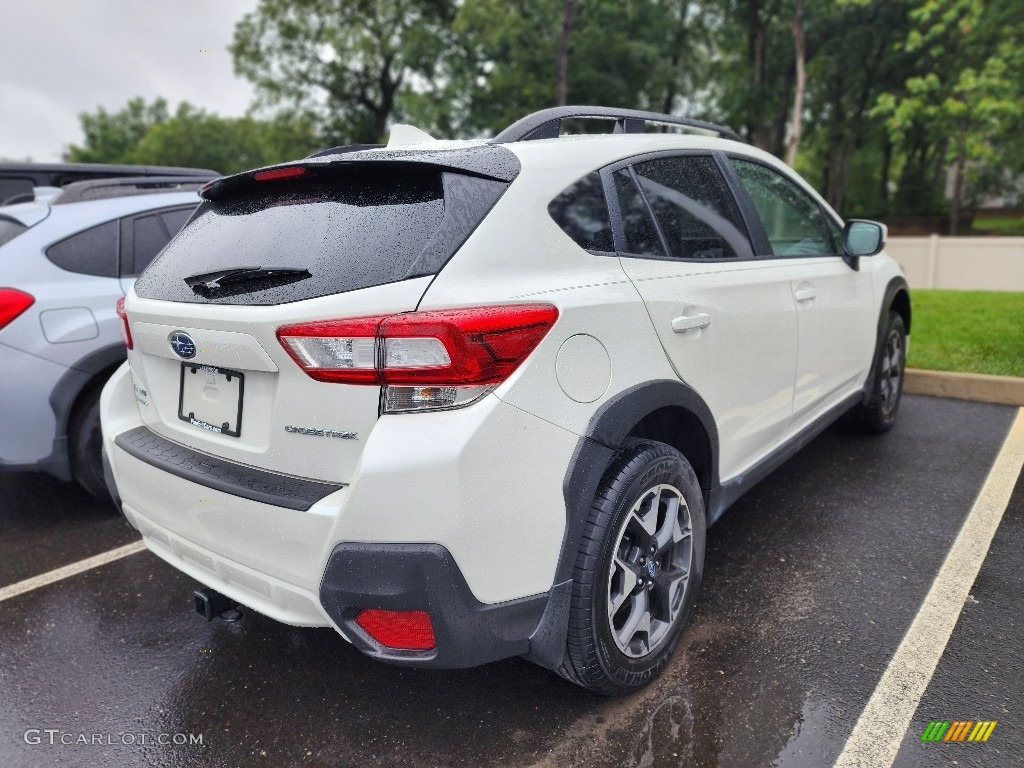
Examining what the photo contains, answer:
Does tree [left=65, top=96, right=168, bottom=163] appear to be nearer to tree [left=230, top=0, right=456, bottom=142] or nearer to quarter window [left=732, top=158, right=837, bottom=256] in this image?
tree [left=230, top=0, right=456, bottom=142]

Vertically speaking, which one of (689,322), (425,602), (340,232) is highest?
(340,232)

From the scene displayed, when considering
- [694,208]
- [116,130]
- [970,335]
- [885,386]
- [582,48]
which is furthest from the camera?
[116,130]

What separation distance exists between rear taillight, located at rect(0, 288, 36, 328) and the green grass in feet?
19.9

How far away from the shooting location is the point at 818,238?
3.81 m

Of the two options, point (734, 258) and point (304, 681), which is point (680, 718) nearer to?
point (304, 681)

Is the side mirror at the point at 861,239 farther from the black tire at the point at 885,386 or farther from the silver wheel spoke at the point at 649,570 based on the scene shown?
the silver wheel spoke at the point at 649,570

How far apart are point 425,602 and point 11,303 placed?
115 inches

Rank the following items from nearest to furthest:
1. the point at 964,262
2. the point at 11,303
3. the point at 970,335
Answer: the point at 11,303 < the point at 970,335 < the point at 964,262

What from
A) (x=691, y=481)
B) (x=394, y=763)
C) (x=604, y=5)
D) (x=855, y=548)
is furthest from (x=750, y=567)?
(x=604, y=5)

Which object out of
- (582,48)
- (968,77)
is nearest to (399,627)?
(968,77)

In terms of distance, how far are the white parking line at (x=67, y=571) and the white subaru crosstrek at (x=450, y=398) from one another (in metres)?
1.06

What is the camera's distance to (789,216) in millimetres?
3875

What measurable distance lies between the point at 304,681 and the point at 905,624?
83.3 inches

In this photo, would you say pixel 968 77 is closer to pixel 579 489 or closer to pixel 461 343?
pixel 579 489
